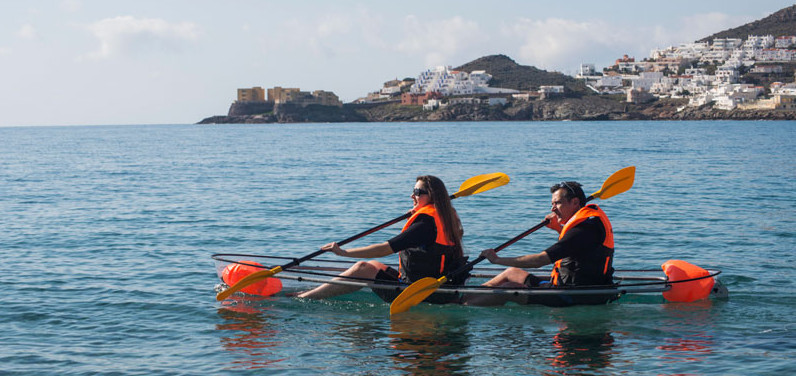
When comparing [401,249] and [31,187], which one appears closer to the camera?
[401,249]

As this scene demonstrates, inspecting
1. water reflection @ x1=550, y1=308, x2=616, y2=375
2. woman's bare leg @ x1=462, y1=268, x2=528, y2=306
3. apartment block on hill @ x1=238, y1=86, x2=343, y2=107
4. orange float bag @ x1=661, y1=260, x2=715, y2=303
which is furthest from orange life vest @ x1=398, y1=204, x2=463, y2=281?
apartment block on hill @ x1=238, y1=86, x2=343, y2=107

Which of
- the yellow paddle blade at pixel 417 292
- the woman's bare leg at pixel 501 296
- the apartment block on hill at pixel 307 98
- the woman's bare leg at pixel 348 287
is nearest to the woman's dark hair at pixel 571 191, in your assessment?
the woman's bare leg at pixel 501 296

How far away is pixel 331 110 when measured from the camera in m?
191

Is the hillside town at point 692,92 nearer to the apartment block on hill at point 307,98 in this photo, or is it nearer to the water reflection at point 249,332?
the apartment block on hill at point 307,98

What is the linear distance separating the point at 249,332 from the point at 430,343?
2.14 meters

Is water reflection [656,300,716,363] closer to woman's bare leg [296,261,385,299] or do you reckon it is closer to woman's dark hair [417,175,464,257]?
woman's dark hair [417,175,464,257]

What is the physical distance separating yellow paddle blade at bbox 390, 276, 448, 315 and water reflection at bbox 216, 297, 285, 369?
146cm

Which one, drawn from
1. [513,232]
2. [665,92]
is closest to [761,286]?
[513,232]

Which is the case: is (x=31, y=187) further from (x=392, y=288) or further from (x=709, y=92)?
(x=709, y=92)

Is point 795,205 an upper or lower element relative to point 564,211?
lower

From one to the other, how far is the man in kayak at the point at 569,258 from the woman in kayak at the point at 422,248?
508 millimetres

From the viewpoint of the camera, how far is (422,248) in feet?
31.2

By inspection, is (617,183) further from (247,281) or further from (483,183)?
(247,281)

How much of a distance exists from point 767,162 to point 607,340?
34199 millimetres
